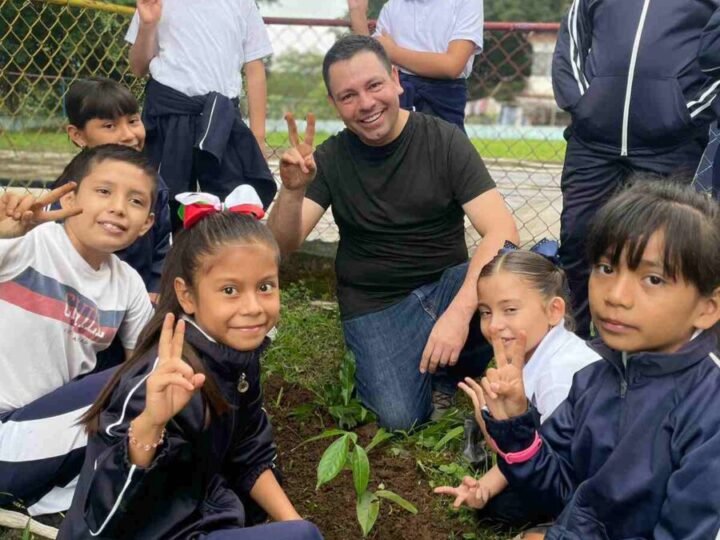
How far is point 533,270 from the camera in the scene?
2.68 m

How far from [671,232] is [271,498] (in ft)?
4.14

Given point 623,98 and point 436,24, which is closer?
point 623,98

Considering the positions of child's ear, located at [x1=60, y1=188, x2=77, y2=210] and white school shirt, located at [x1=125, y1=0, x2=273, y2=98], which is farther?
white school shirt, located at [x1=125, y1=0, x2=273, y2=98]

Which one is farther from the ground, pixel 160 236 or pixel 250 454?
pixel 160 236

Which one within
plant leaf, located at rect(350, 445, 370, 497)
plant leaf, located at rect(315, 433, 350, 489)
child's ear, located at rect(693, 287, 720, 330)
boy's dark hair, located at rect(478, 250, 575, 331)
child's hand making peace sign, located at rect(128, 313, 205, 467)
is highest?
child's ear, located at rect(693, 287, 720, 330)

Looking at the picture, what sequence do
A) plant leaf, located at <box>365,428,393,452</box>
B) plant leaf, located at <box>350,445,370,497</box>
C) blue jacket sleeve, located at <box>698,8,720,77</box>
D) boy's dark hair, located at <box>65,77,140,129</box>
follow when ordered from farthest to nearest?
1. boy's dark hair, located at <box>65,77,140,129</box>
2. blue jacket sleeve, located at <box>698,8,720,77</box>
3. plant leaf, located at <box>365,428,393,452</box>
4. plant leaf, located at <box>350,445,370,497</box>

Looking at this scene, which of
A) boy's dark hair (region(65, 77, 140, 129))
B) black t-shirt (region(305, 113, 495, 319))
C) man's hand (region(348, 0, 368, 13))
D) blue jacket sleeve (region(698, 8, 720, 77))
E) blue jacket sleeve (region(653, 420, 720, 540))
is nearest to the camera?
blue jacket sleeve (region(653, 420, 720, 540))

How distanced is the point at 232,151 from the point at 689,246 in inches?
94.4

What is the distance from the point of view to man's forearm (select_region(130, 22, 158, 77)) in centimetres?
364

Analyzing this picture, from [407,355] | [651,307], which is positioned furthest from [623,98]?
[651,307]

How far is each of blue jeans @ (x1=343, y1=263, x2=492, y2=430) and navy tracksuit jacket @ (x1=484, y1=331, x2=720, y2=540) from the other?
1.16 m

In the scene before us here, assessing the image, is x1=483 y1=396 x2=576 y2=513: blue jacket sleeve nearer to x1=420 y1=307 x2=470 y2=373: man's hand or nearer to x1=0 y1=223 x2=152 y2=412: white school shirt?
x1=420 y1=307 x2=470 y2=373: man's hand

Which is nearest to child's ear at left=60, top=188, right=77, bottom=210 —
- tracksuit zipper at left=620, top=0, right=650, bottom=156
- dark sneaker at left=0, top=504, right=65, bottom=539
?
dark sneaker at left=0, top=504, right=65, bottom=539

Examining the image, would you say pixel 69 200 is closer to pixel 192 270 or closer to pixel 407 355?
pixel 192 270
